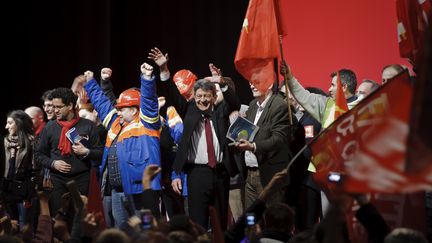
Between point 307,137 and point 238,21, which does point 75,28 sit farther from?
point 307,137

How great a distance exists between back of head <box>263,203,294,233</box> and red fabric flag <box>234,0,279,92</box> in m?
2.23

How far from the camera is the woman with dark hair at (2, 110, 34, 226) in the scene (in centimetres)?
748

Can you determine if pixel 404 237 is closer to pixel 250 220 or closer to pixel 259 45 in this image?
pixel 250 220

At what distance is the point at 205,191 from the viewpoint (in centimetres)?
652

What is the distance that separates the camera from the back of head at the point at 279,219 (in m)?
4.43

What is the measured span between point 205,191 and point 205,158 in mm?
249

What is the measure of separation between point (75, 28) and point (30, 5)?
0.63 metres

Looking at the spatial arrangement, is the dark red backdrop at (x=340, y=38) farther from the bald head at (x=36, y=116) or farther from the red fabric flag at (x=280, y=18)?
the bald head at (x=36, y=116)

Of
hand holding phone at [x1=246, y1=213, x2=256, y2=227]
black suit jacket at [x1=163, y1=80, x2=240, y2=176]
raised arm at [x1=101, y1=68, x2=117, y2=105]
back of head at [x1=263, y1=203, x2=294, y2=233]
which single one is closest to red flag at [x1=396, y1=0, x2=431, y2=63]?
black suit jacket at [x1=163, y1=80, x2=240, y2=176]

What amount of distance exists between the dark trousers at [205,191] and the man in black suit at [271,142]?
20 centimetres

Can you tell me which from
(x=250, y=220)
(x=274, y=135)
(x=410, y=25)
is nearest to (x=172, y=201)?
(x=274, y=135)

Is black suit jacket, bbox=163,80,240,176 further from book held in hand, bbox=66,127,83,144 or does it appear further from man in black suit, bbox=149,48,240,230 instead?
book held in hand, bbox=66,127,83,144

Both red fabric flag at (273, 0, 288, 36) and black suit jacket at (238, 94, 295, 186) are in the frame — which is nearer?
black suit jacket at (238, 94, 295, 186)

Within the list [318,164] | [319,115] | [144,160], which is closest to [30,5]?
[144,160]
